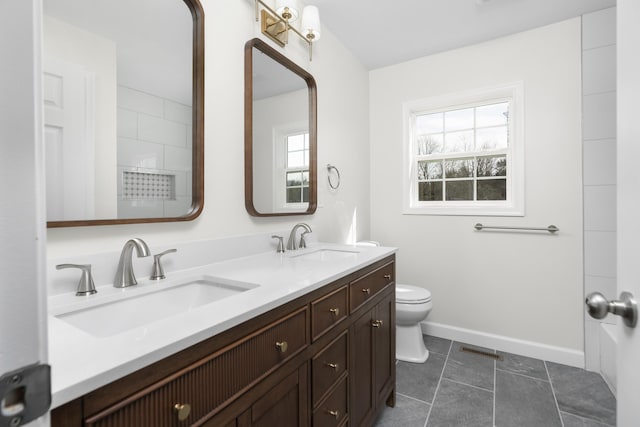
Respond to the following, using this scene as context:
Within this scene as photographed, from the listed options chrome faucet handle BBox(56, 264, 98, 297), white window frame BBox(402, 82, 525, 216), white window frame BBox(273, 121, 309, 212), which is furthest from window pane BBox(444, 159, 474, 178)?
chrome faucet handle BBox(56, 264, 98, 297)

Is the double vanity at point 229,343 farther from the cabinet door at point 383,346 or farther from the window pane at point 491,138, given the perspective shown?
the window pane at point 491,138

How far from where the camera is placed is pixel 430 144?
282cm

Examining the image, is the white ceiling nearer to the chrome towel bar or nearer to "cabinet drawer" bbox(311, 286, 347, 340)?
the chrome towel bar

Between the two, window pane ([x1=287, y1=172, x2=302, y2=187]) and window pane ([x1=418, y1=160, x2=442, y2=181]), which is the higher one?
window pane ([x1=418, y1=160, x2=442, y2=181])

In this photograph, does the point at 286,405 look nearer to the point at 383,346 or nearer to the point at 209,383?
the point at 209,383

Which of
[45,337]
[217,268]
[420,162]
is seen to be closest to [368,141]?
[420,162]

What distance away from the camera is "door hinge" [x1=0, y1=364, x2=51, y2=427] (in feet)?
0.84

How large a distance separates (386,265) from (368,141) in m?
1.60

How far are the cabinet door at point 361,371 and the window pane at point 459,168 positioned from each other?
1.74m

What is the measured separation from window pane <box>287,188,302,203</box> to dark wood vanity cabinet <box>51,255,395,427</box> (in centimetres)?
66

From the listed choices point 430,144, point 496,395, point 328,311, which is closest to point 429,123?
point 430,144

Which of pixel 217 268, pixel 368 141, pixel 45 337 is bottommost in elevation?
pixel 217 268

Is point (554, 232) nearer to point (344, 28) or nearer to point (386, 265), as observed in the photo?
point (386, 265)

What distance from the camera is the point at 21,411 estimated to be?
0.27 m
